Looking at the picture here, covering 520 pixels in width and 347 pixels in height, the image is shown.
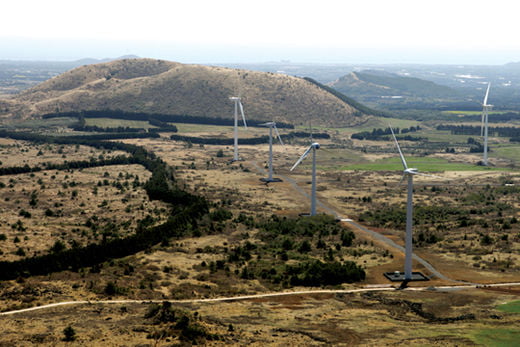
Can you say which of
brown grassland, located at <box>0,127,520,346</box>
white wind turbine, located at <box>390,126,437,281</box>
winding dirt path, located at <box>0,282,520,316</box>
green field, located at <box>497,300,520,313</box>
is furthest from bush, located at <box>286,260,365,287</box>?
green field, located at <box>497,300,520,313</box>

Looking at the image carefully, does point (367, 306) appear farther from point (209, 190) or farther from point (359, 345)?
point (209, 190)

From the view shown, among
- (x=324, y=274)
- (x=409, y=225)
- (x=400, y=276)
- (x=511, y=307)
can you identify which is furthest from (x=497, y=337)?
(x=324, y=274)

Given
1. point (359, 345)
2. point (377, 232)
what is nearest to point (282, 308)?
point (359, 345)

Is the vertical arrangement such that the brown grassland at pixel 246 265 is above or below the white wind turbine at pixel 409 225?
below

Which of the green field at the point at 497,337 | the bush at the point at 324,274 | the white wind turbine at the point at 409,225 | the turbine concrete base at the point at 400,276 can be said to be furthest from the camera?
the turbine concrete base at the point at 400,276

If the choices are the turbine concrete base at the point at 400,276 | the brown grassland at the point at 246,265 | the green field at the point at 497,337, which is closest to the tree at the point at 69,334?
the brown grassland at the point at 246,265

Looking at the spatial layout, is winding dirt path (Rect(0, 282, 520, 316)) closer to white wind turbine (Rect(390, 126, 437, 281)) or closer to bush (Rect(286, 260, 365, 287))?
bush (Rect(286, 260, 365, 287))

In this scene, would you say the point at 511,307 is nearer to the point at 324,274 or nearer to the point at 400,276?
the point at 400,276

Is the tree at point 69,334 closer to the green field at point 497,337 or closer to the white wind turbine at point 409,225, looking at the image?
the green field at point 497,337

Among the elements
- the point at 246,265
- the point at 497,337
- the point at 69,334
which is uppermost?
the point at 69,334
